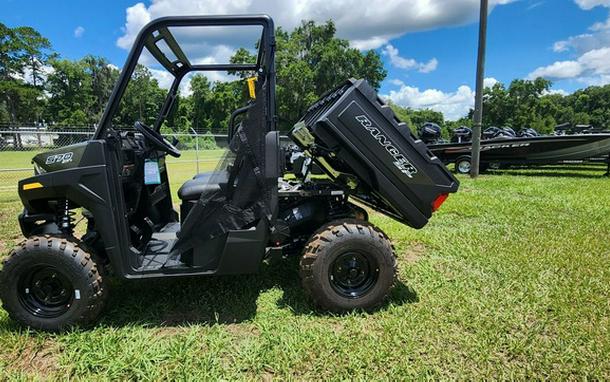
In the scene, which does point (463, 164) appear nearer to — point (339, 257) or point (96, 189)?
point (339, 257)

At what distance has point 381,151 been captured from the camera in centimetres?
306

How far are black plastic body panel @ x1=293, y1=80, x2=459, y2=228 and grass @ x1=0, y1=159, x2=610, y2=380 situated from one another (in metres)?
0.85

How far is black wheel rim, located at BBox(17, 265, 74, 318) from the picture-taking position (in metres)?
2.87

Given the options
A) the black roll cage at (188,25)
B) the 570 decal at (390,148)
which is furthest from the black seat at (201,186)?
the 570 decal at (390,148)

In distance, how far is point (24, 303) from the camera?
9.45 feet

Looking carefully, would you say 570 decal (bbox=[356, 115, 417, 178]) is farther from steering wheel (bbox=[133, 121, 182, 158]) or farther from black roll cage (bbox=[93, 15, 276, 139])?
steering wheel (bbox=[133, 121, 182, 158])

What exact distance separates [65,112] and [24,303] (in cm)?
5571

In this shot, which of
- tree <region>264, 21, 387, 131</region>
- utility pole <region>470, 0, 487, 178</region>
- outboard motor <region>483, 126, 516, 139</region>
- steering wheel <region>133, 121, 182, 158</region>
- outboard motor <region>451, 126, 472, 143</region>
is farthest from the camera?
tree <region>264, 21, 387, 131</region>

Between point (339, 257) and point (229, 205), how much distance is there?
91 cm

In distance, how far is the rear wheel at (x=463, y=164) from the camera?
13281mm

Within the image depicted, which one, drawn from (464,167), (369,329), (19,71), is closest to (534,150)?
(464,167)

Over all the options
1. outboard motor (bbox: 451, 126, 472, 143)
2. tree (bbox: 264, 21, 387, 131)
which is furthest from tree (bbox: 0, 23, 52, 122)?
outboard motor (bbox: 451, 126, 472, 143)

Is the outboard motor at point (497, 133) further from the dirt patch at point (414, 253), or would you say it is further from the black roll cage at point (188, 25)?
the black roll cage at point (188, 25)

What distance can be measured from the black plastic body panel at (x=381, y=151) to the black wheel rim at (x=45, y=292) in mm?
2109
